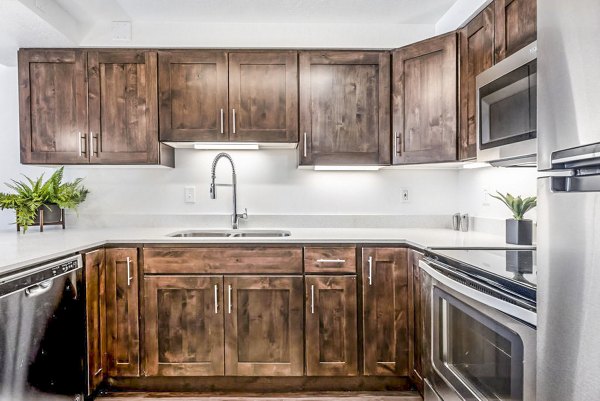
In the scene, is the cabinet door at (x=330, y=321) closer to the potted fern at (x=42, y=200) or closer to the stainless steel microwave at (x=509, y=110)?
the stainless steel microwave at (x=509, y=110)

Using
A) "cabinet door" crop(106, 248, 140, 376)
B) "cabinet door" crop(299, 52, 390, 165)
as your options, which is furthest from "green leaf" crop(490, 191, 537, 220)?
"cabinet door" crop(106, 248, 140, 376)

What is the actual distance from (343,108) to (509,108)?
1.10 metres

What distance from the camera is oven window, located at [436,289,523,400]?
1.08 m

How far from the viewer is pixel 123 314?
2.19 metres

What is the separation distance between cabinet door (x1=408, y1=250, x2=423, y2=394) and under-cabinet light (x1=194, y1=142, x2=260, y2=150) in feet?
4.05

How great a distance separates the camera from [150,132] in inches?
96.8

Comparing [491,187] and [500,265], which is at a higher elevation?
[491,187]

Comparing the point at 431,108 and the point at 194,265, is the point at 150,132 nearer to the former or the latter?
the point at 194,265

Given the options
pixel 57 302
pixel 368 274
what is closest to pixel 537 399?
pixel 368 274

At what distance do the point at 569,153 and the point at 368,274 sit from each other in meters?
1.50

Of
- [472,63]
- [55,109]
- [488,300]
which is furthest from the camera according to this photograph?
[55,109]

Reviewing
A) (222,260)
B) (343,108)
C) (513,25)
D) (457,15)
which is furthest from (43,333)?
(457,15)

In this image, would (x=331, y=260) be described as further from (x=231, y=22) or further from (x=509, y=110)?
(x=231, y=22)

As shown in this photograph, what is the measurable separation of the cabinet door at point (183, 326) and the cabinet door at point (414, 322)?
1.06 m
